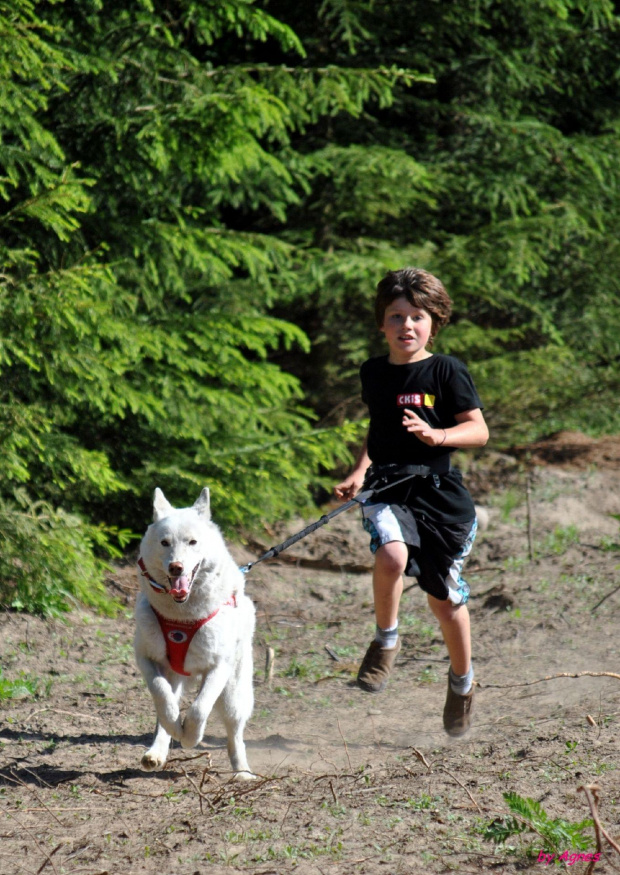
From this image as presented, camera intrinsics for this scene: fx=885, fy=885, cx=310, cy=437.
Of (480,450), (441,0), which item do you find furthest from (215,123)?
(480,450)

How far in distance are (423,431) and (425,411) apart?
0.44 meters

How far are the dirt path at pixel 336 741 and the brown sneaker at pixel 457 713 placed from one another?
10 centimetres

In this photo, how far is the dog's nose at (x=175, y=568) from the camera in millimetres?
3785

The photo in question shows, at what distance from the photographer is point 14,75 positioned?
6754mm

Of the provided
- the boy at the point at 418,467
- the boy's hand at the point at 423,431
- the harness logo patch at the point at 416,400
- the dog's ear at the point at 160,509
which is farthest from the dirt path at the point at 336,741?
the harness logo patch at the point at 416,400

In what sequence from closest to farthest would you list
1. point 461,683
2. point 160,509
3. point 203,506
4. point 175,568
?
point 175,568
point 160,509
point 203,506
point 461,683

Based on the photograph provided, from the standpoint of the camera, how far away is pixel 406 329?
454 cm

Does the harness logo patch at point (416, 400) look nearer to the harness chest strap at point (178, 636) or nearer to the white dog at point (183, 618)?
the white dog at point (183, 618)

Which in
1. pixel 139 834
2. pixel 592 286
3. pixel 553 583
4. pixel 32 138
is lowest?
pixel 553 583

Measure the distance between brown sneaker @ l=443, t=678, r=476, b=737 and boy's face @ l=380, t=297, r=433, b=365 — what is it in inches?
71.1

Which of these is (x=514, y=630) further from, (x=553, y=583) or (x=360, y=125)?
(x=360, y=125)

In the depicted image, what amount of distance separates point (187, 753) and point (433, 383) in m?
2.30

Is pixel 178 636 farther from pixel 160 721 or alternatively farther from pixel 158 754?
pixel 158 754

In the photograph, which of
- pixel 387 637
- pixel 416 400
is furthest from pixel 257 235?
pixel 387 637
